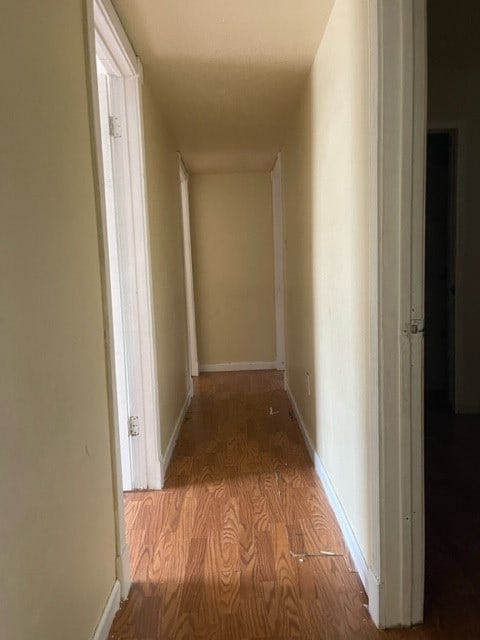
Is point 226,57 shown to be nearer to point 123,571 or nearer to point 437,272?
point 123,571

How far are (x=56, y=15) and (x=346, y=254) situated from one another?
46.2 inches

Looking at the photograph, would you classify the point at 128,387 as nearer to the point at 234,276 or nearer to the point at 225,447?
the point at 225,447

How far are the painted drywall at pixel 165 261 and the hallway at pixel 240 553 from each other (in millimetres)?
407

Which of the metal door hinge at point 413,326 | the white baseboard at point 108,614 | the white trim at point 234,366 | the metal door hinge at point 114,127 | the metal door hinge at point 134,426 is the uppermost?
the metal door hinge at point 114,127

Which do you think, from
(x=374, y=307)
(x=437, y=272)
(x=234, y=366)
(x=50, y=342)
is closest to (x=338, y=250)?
(x=374, y=307)

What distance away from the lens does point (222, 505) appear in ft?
7.70

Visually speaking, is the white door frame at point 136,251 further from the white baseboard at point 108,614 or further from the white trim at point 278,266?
the white trim at point 278,266

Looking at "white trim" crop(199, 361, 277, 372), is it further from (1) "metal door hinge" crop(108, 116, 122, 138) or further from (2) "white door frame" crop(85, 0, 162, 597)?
(1) "metal door hinge" crop(108, 116, 122, 138)

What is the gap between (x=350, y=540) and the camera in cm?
190

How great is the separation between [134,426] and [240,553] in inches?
33.9

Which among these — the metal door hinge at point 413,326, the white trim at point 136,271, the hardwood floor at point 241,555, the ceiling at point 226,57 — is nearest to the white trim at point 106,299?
the hardwood floor at point 241,555

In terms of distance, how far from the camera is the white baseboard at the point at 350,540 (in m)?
1.55

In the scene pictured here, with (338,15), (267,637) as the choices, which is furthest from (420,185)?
(267,637)

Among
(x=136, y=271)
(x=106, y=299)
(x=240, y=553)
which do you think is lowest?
(x=240, y=553)
